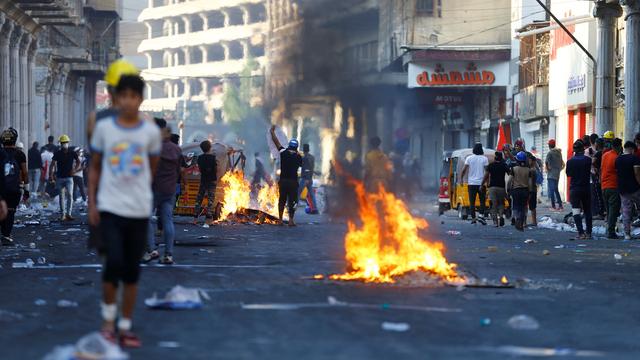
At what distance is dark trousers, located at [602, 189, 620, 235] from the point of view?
21469 millimetres

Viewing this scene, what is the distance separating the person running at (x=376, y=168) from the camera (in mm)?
16922

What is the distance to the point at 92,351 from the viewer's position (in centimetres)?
756

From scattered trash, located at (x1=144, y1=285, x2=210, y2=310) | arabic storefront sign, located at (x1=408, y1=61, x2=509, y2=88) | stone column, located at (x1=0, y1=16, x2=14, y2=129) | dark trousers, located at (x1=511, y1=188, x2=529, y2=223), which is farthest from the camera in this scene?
arabic storefront sign, located at (x1=408, y1=61, x2=509, y2=88)

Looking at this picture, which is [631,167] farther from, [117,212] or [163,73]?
[163,73]

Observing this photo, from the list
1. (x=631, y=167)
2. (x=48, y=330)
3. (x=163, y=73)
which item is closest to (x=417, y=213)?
(x=631, y=167)

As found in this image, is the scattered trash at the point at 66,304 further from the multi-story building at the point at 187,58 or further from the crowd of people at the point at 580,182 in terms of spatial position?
the multi-story building at the point at 187,58

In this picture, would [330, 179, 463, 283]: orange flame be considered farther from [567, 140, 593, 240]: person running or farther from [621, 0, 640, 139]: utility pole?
[621, 0, 640, 139]: utility pole

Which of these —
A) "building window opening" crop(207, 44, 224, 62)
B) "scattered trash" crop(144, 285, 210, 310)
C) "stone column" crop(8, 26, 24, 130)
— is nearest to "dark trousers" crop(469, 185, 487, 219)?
"scattered trash" crop(144, 285, 210, 310)

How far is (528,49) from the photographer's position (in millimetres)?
47812

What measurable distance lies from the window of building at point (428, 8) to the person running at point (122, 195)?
49090 millimetres

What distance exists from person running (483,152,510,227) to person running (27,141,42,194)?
17.6 meters

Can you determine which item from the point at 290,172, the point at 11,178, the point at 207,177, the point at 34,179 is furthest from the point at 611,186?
the point at 34,179

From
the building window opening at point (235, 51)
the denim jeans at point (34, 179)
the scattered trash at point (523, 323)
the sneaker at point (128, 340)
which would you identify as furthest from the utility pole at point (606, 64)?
the building window opening at point (235, 51)

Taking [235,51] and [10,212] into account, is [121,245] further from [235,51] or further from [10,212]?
[235,51]
